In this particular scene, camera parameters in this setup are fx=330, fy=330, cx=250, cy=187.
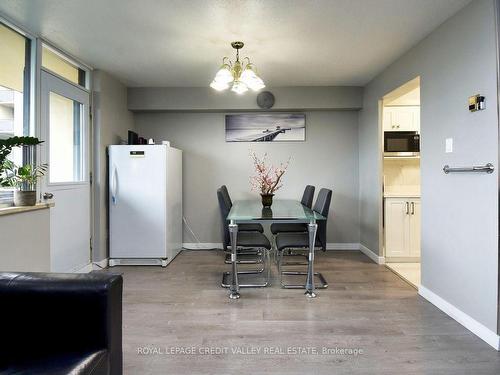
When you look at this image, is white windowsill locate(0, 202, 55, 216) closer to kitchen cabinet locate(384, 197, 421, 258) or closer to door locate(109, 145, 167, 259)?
door locate(109, 145, 167, 259)

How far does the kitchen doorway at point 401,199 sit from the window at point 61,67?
3549mm

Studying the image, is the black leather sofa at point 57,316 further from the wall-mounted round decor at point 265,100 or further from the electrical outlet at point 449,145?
the wall-mounted round decor at point 265,100

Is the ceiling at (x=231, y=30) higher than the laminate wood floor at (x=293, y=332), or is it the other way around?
the ceiling at (x=231, y=30)

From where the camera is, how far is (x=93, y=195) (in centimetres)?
395

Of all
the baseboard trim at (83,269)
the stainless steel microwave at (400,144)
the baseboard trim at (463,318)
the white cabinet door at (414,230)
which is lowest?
the baseboard trim at (463,318)

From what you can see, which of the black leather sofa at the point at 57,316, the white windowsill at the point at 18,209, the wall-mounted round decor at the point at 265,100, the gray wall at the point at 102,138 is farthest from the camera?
the wall-mounted round decor at the point at 265,100

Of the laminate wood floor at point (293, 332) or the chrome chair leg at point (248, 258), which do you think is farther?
the chrome chair leg at point (248, 258)

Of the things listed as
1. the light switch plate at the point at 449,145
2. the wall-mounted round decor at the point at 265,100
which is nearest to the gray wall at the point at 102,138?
the wall-mounted round decor at the point at 265,100

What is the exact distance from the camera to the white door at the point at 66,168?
→ 10.4 ft

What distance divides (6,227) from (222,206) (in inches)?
71.5

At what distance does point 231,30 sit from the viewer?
2.86 m

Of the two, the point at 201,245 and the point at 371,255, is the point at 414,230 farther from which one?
the point at 201,245

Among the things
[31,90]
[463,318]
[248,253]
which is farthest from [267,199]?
[31,90]

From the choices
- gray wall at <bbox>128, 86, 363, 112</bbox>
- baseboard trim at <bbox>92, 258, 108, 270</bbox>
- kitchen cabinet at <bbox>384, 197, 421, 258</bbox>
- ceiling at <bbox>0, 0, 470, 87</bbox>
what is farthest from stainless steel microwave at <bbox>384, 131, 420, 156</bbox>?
baseboard trim at <bbox>92, 258, 108, 270</bbox>
